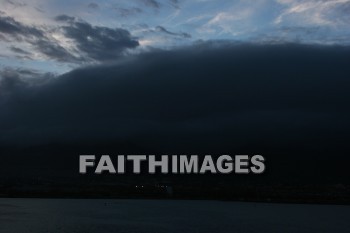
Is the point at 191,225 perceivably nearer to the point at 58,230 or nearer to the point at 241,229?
the point at 241,229

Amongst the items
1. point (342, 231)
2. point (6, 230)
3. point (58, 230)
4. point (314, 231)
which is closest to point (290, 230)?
point (314, 231)

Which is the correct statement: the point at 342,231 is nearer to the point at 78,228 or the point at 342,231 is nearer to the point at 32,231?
the point at 78,228

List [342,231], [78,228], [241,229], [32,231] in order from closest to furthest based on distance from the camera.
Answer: [32,231] < [78,228] < [241,229] < [342,231]

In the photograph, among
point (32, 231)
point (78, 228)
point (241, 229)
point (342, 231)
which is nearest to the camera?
point (32, 231)

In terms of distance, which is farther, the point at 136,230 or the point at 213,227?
the point at 213,227

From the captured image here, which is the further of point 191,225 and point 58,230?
point 191,225

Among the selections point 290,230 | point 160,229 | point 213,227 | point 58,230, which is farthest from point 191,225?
point 58,230

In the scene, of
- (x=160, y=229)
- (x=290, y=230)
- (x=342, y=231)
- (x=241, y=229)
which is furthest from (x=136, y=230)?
(x=342, y=231)

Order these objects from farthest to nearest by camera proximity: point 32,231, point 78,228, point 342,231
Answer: point 342,231 < point 78,228 < point 32,231

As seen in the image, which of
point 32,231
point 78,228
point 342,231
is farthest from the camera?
point 342,231

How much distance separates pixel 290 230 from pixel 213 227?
19.1 m

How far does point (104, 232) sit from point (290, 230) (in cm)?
4721

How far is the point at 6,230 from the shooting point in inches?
4331

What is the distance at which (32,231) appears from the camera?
106m
